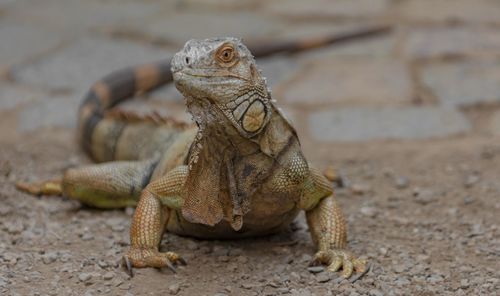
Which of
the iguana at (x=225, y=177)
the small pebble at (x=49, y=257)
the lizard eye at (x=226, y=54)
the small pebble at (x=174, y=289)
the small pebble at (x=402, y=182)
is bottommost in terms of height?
the small pebble at (x=174, y=289)

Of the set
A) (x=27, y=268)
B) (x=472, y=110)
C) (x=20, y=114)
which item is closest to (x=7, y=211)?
(x=27, y=268)

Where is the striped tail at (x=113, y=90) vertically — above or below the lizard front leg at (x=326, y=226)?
above

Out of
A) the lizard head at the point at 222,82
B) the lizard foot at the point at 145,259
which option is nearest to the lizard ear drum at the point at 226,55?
the lizard head at the point at 222,82

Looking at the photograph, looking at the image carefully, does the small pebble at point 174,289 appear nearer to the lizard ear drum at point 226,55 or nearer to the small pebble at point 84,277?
the small pebble at point 84,277

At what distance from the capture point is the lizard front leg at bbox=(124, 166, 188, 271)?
3.59 m

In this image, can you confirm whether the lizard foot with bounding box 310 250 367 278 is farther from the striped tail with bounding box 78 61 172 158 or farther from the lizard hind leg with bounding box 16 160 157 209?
the striped tail with bounding box 78 61 172 158

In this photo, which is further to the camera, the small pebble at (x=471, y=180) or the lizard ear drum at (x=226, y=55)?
the small pebble at (x=471, y=180)

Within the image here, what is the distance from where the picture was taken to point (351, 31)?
8180 millimetres

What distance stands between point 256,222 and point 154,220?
0.48 metres

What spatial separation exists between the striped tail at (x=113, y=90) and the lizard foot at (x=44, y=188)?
73cm

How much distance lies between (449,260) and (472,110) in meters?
2.62

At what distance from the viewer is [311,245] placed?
3.99 m

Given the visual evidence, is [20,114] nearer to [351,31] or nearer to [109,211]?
[109,211]

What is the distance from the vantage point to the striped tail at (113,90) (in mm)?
Result: 5488
